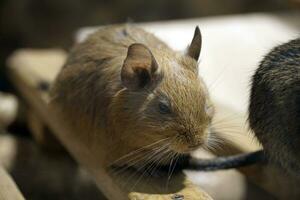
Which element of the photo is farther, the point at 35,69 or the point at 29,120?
the point at 29,120

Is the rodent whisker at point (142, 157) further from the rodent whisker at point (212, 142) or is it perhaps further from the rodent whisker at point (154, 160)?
the rodent whisker at point (212, 142)

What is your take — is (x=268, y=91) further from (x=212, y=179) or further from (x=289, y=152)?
(x=212, y=179)

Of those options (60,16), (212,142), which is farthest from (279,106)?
(60,16)

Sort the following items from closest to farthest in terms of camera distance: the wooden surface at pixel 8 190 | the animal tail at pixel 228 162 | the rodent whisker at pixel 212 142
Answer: the rodent whisker at pixel 212 142, the wooden surface at pixel 8 190, the animal tail at pixel 228 162

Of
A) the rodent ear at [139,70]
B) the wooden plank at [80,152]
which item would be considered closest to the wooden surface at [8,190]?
the wooden plank at [80,152]

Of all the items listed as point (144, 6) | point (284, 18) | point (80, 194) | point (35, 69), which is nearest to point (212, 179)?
point (80, 194)

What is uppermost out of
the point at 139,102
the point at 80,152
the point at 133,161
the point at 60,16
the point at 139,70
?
the point at 139,70

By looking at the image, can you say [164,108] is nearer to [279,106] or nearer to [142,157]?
[142,157]
